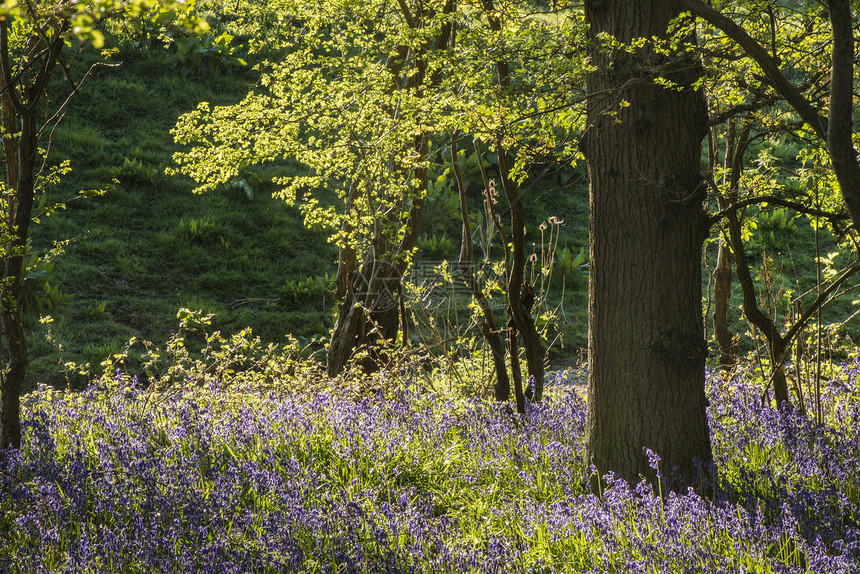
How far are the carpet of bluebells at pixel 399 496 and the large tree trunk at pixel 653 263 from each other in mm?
298

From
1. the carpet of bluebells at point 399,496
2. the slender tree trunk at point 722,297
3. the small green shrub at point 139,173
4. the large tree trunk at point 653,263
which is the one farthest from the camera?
the small green shrub at point 139,173

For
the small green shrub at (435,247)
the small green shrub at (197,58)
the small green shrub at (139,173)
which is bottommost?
the small green shrub at (435,247)

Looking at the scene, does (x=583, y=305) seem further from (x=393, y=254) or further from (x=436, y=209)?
(x=393, y=254)

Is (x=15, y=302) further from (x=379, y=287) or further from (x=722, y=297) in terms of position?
(x=722, y=297)

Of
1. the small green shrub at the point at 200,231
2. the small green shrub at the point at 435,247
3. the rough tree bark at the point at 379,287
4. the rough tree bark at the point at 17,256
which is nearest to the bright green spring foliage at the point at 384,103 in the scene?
the rough tree bark at the point at 379,287

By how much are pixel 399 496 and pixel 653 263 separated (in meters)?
1.67

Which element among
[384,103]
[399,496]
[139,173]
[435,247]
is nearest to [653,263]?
[399,496]

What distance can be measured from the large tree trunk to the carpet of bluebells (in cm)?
30

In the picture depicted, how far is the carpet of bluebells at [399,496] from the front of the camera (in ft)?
8.49

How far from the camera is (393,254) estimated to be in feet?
18.9

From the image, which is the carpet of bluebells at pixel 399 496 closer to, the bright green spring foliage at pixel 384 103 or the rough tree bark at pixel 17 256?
the rough tree bark at pixel 17 256

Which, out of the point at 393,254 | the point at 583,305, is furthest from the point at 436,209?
the point at 393,254

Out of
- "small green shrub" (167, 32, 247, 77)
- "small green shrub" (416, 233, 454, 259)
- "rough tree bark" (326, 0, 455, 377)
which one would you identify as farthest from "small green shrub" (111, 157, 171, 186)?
"rough tree bark" (326, 0, 455, 377)

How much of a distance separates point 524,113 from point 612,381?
140cm
